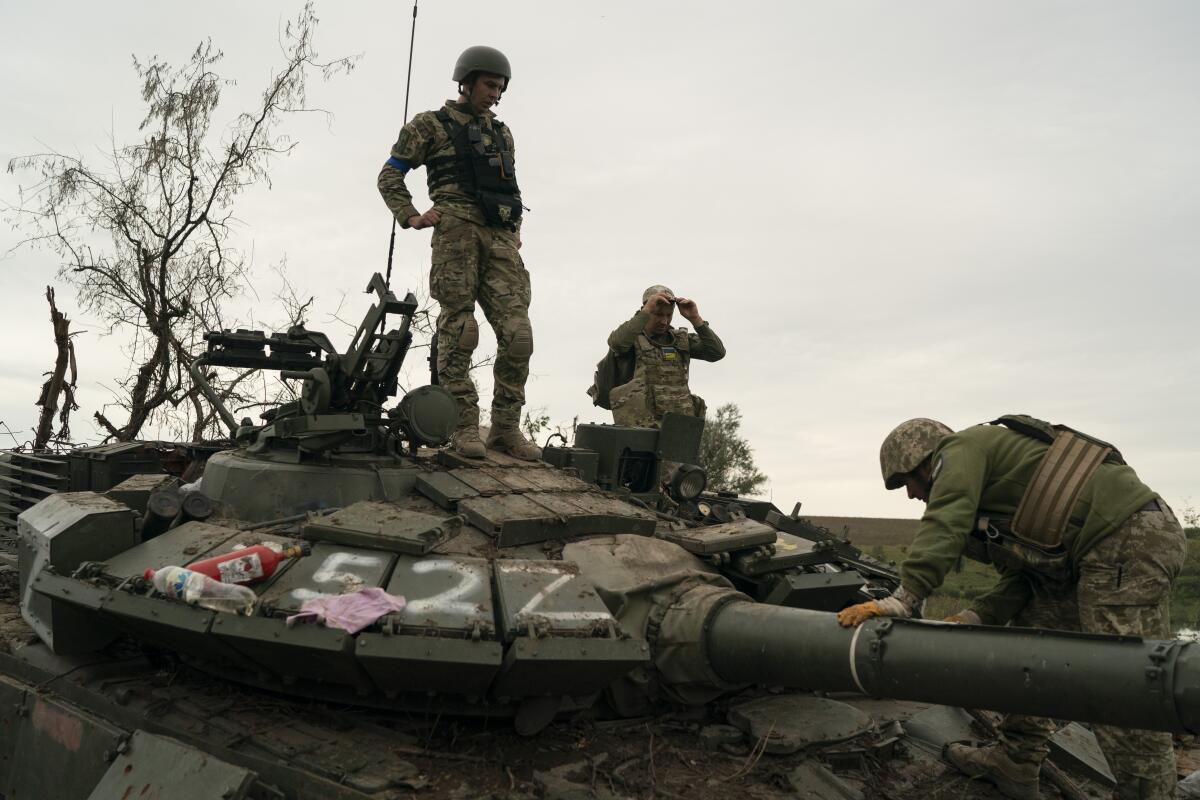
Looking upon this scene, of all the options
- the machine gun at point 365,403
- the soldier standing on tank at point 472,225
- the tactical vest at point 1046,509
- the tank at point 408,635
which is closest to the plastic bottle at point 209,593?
the tank at point 408,635

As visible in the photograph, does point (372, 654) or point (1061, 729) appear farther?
point (1061, 729)

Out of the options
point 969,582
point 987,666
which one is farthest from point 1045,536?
point 969,582

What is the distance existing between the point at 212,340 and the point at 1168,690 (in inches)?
241

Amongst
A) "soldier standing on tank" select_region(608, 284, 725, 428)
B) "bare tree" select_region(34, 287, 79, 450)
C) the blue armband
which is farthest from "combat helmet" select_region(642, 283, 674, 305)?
"bare tree" select_region(34, 287, 79, 450)

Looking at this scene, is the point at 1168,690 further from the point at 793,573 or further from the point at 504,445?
the point at 504,445

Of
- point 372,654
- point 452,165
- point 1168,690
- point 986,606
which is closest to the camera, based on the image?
point 1168,690

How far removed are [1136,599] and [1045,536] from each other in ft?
1.74

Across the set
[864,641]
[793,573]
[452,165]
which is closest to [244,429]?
[452,165]

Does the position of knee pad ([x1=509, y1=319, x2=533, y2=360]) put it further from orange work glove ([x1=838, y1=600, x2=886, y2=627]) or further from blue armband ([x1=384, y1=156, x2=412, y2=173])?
orange work glove ([x1=838, y1=600, x2=886, y2=627])

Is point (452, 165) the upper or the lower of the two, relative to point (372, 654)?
upper

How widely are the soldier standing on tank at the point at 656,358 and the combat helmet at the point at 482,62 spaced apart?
10.2 feet

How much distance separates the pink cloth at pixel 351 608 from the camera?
492 cm

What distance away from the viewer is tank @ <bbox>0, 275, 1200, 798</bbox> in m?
4.73

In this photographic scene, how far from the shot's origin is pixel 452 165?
7.94 metres
